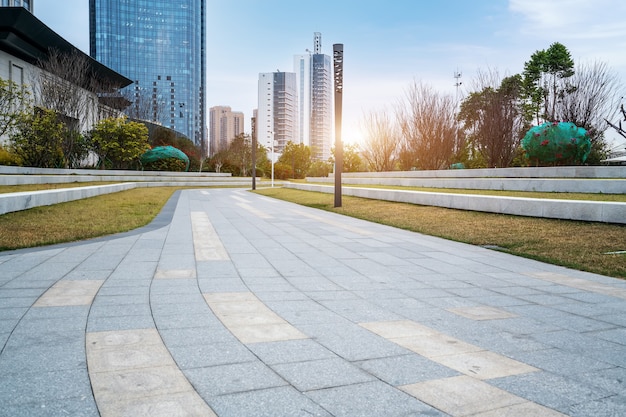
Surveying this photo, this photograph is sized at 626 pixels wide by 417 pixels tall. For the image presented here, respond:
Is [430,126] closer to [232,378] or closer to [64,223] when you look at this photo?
[64,223]

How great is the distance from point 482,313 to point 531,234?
18.0 ft

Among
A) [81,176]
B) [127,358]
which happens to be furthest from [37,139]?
[127,358]

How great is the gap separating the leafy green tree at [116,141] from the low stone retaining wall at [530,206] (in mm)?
24507

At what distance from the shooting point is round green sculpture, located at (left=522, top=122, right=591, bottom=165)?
1928 cm

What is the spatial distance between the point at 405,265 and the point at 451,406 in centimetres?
422

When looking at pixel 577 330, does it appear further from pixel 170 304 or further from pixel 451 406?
pixel 170 304

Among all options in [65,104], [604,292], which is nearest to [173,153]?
[65,104]

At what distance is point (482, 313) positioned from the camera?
13.7 feet

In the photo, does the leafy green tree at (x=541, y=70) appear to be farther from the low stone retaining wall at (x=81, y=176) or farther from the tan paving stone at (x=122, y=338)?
the tan paving stone at (x=122, y=338)

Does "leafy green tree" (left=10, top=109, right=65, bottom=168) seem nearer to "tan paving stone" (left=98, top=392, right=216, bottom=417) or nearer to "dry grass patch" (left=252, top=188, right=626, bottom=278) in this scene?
"dry grass patch" (left=252, top=188, right=626, bottom=278)

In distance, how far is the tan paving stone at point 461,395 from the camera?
233 centimetres

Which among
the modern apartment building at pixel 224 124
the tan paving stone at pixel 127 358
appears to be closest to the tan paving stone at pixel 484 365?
Result: the tan paving stone at pixel 127 358

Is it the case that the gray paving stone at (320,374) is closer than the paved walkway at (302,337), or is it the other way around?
the paved walkway at (302,337)

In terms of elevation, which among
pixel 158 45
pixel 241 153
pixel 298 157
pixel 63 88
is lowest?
pixel 241 153
